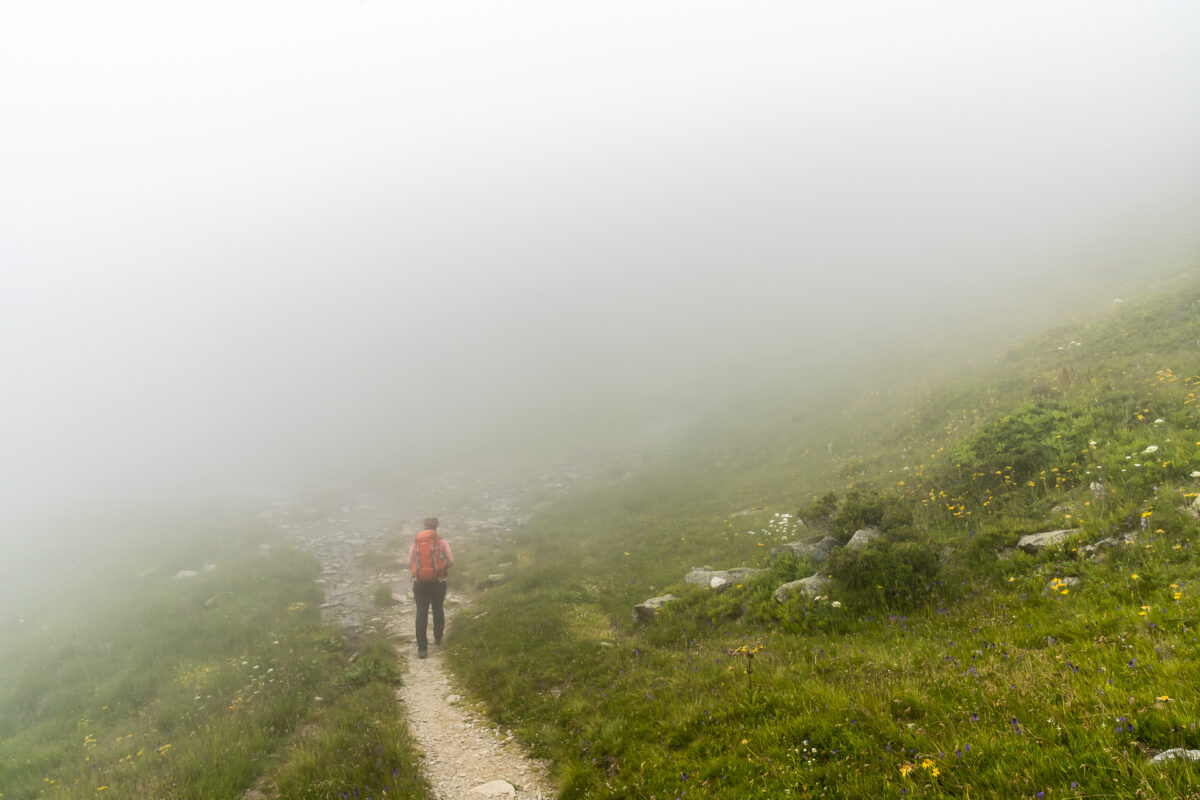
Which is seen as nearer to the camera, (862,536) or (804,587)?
(804,587)

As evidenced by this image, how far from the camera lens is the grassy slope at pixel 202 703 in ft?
27.2

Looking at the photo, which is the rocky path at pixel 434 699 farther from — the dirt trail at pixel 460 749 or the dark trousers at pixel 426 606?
the dark trousers at pixel 426 606

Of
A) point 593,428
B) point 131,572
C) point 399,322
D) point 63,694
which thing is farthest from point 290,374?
point 63,694

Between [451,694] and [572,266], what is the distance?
147 m

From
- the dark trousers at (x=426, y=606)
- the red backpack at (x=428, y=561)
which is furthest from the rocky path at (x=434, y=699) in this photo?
the red backpack at (x=428, y=561)

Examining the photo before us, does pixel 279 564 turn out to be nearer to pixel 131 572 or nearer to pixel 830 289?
pixel 131 572

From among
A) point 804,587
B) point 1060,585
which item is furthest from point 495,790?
point 1060,585

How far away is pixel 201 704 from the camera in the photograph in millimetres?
11914

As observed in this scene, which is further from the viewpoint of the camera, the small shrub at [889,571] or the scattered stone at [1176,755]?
the small shrub at [889,571]

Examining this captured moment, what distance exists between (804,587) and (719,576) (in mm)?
3177

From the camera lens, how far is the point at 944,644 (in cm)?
675

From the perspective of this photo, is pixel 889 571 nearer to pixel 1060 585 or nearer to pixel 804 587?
pixel 804 587

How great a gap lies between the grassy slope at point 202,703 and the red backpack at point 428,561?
7.38 feet

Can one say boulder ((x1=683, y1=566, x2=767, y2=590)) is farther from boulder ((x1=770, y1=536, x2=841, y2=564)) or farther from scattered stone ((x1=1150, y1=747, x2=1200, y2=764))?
scattered stone ((x1=1150, y1=747, x2=1200, y2=764))
